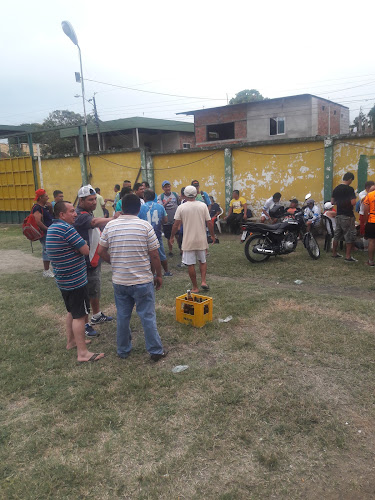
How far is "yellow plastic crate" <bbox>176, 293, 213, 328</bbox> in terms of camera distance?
481 centimetres

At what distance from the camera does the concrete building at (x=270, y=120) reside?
25.9 m

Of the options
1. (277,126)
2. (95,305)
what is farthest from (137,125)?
(95,305)

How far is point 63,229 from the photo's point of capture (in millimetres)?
3834

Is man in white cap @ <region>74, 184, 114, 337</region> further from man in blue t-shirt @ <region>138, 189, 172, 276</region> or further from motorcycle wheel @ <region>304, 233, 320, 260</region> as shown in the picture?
motorcycle wheel @ <region>304, 233, 320, 260</region>

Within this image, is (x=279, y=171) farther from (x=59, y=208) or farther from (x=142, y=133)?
(x=142, y=133)

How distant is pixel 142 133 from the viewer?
3017cm

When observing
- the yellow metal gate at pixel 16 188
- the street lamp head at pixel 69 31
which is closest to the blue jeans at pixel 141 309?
the yellow metal gate at pixel 16 188

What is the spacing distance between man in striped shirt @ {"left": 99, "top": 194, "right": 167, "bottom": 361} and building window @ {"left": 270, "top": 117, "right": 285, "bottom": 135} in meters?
25.1

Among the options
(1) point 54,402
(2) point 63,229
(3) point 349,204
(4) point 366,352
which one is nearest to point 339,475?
(4) point 366,352

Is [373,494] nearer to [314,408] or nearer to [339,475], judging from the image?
[339,475]

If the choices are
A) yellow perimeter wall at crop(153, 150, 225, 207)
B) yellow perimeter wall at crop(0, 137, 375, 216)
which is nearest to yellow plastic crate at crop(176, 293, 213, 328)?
yellow perimeter wall at crop(0, 137, 375, 216)

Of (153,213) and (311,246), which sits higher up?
(153,213)

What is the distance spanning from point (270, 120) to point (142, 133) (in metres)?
9.85

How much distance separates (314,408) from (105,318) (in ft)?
10.1
